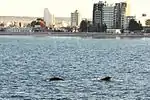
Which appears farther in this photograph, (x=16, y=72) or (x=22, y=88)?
(x=16, y=72)

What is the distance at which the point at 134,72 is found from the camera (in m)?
86.6

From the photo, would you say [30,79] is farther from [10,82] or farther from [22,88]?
[22,88]

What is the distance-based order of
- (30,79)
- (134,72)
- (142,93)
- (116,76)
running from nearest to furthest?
(142,93) < (30,79) < (116,76) < (134,72)

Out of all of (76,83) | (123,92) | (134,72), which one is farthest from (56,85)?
(134,72)

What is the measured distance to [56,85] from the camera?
222ft

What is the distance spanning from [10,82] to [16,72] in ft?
45.0

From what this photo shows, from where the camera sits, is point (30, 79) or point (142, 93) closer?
point (142, 93)

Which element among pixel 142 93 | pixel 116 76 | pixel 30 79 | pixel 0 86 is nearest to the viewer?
pixel 142 93

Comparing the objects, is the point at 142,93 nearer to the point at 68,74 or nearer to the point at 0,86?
the point at 0,86

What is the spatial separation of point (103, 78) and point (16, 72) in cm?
1441

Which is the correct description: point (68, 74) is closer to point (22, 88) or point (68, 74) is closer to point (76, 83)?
point (76, 83)

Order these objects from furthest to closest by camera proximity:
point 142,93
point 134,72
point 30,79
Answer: point 134,72
point 30,79
point 142,93

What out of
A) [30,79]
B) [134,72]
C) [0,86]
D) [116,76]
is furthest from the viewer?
[134,72]

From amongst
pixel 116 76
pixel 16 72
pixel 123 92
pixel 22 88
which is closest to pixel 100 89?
pixel 123 92
